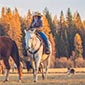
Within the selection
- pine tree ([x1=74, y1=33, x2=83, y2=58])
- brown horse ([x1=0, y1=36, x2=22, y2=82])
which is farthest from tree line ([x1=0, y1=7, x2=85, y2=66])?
brown horse ([x1=0, y1=36, x2=22, y2=82])

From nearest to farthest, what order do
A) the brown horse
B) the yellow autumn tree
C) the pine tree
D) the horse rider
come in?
the brown horse
the horse rider
the yellow autumn tree
the pine tree

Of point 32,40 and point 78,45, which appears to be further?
point 78,45

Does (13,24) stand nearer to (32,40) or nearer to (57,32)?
(57,32)

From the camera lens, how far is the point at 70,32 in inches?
4700

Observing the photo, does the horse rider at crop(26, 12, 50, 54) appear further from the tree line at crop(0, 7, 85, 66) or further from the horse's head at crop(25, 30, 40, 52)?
the tree line at crop(0, 7, 85, 66)

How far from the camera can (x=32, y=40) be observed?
2242cm

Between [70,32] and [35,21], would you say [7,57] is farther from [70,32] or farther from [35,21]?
[70,32]

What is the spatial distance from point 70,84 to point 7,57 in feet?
16.4

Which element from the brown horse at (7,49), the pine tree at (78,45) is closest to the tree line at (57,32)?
the pine tree at (78,45)

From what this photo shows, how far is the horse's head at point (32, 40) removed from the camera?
22.3 m

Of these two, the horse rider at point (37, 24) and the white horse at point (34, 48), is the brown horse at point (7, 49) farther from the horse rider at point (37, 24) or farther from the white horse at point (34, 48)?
the horse rider at point (37, 24)

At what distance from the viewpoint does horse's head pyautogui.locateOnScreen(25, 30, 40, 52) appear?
73.2ft

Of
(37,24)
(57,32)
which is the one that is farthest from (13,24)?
(37,24)

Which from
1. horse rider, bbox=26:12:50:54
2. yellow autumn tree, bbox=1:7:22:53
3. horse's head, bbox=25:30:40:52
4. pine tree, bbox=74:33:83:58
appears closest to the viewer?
horse's head, bbox=25:30:40:52
